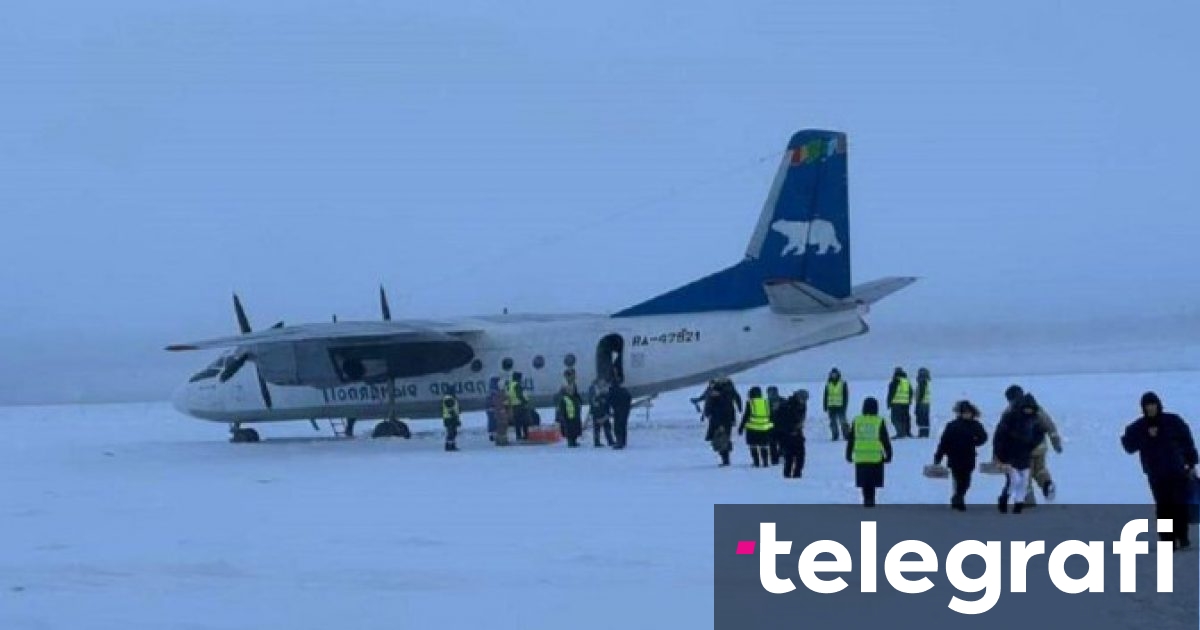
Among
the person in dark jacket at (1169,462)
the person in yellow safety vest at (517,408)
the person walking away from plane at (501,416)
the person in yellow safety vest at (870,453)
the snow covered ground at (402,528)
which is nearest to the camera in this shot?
the snow covered ground at (402,528)

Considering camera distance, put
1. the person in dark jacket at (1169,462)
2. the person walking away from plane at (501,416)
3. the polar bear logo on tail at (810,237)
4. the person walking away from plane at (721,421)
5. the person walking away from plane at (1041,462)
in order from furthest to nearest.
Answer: the polar bear logo on tail at (810,237) < the person walking away from plane at (501,416) < the person walking away from plane at (721,421) < the person walking away from plane at (1041,462) < the person in dark jacket at (1169,462)

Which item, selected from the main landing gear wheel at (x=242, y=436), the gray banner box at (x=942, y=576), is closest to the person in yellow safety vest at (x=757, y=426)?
the gray banner box at (x=942, y=576)

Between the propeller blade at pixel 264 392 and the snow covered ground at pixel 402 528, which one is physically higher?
the propeller blade at pixel 264 392

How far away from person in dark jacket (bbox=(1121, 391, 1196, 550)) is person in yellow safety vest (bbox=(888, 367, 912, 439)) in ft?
44.7

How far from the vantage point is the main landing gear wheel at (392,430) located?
1251 inches

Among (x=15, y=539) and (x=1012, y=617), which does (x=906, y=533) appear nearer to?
(x=1012, y=617)

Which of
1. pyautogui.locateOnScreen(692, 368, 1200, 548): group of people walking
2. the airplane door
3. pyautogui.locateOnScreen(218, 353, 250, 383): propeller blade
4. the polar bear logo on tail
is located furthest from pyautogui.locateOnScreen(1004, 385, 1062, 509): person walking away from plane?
pyautogui.locateOnScreen(218, 353, 250, 383): propeller blade

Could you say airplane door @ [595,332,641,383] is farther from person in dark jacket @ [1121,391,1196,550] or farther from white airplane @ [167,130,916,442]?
person in dark jacket @ [1121,391,1196,550]

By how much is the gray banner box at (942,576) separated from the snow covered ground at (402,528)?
36 cm

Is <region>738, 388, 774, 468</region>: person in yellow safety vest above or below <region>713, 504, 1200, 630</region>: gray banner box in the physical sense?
above

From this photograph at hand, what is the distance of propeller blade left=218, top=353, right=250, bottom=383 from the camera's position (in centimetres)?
3238

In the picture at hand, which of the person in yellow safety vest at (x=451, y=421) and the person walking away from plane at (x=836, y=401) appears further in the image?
the person in yellow safety vest at (x=451, y=421)

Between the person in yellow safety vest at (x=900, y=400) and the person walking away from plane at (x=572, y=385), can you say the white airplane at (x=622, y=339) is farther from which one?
the person in yellow safety vest at (x=900, y=400)

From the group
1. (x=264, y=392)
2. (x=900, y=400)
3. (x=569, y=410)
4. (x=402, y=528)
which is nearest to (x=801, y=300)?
(x=900, y=400)
